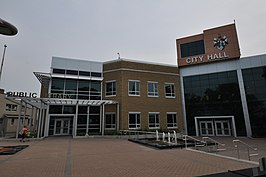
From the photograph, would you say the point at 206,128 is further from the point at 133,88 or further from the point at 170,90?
the point at 133,88

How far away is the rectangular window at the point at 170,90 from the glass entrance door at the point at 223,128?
7476 millimetres

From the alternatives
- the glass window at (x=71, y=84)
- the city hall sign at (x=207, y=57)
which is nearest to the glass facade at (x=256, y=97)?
the city hall sign at (x=207, y=57)

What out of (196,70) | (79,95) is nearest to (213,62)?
(196,70)

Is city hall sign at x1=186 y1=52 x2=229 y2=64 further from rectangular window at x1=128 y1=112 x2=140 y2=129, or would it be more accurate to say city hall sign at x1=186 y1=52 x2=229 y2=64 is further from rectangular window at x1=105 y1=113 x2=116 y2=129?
rectangular window at x1=105 y1=113 x2=116 y2=129

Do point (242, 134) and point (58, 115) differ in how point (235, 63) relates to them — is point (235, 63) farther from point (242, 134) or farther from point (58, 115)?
point (58, 115)

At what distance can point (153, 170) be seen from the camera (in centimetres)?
684

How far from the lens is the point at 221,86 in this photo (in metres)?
24.1

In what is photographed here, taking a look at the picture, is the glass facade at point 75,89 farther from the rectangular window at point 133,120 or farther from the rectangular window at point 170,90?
the rectangular window at point 170,90

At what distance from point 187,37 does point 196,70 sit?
5.56m

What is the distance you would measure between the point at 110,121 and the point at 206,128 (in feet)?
46.4

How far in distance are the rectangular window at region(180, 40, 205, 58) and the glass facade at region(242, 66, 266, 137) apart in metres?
6.58

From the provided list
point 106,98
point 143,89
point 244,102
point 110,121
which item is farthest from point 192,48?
point 110,121

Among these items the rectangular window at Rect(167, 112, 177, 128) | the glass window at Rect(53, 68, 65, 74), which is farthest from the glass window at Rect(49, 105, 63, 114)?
the rectangular window at Rect(167, 112, 177, 128)

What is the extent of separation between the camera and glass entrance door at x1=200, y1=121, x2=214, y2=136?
2452 centimetres
